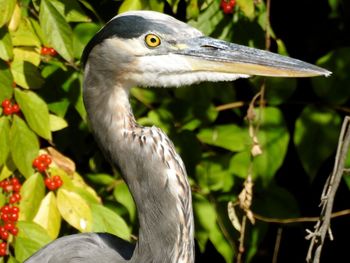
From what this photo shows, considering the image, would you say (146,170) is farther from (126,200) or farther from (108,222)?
(126,200)

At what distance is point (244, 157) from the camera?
3547 millimetres

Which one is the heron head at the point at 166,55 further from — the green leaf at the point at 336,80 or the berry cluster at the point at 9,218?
the green leaf at the point at 336,80

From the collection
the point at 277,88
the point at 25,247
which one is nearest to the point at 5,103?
the point at 25,247

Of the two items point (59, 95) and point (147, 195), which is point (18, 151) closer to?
point (59, 95)

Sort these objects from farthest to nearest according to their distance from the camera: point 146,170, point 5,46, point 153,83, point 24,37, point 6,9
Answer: point 24,37 → point 5,46 → point 6,9 → point 153,83 → point 146,170

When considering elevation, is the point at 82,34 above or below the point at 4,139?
above

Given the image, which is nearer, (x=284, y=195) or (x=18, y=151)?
(x=18, y=151)

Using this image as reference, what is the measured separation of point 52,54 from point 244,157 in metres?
0.80

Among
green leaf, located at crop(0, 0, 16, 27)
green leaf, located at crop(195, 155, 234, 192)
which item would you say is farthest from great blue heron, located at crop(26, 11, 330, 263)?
green leaf, located at crop(195, 155, 234, 192)

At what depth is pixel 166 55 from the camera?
2.57 m

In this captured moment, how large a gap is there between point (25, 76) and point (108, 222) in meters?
0.57

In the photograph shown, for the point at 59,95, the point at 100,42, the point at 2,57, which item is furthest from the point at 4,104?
the point at 100,42

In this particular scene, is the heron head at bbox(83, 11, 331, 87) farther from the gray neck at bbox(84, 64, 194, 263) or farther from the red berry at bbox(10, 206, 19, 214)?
the red berry at bbox(10, 206, 19, 214)

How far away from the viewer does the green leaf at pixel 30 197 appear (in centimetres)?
315
